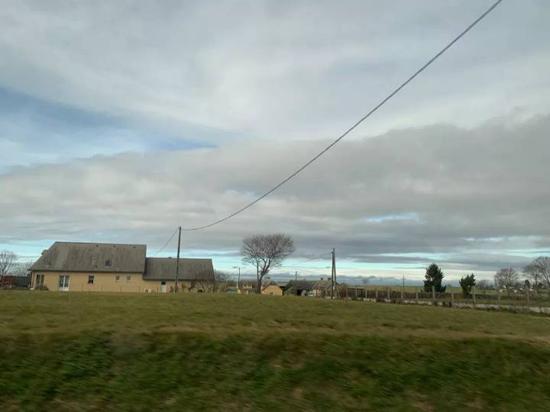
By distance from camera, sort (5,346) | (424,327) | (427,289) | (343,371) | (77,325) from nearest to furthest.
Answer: (5,346), (343,371), (77,325), (424,327), (427,289)

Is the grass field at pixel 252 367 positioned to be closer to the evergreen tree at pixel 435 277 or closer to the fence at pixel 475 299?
the fence at pixel 475 299

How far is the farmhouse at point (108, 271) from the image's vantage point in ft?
246

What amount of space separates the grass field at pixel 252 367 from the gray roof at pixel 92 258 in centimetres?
7021

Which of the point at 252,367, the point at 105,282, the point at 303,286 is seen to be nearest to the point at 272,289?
the point at 303,286

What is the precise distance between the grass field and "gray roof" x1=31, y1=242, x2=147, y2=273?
230 feet

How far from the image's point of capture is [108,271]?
3029 inches

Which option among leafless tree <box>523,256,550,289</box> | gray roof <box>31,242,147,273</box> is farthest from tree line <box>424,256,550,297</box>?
gray roof <box>31,242,147,273</box>

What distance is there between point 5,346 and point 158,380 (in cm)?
232

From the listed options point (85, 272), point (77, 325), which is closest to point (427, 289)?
point (85, 272)

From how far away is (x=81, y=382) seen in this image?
23.7 ft

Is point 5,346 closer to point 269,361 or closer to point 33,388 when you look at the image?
point 33,388

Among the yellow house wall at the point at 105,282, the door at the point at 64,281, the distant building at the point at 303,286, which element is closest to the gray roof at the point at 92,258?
the yellow house wall at the point at 105,282

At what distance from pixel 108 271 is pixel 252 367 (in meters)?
73.3

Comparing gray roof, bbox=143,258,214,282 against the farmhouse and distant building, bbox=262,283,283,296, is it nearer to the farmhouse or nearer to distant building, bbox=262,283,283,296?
the farmhouse
